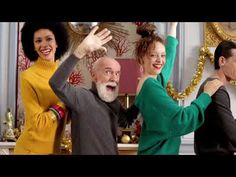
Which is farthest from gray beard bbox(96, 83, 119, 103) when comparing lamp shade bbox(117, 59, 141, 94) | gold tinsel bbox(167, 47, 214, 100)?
gold tinsel bbox(167, 47, 214, 100)

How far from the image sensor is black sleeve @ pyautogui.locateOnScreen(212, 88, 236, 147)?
1475 mm

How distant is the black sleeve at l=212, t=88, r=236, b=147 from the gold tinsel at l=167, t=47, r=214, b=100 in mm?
1237

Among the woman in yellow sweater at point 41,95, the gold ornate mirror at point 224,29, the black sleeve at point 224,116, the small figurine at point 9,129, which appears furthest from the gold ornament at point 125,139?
the black sleeve at point 224,116

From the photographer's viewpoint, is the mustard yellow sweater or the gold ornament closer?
the mustard yellow sweater

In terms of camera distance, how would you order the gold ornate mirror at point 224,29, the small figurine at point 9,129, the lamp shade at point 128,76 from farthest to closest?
the gold ornate mirror at point 224,29, the small figurine at point 9,129, the lamp shade at point 128,76

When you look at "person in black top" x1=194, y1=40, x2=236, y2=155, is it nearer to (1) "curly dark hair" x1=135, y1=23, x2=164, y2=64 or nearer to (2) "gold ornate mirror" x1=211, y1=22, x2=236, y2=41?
(1) "curly dark hair" x1=135, y1=23, x2=164, y2=64

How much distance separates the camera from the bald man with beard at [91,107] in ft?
4.84

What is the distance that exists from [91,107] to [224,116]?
422 mm

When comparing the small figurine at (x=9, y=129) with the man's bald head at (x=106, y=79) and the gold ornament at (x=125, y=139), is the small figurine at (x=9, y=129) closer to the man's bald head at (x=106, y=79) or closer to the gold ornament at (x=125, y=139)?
the gold ornament at (x=125, y=139)

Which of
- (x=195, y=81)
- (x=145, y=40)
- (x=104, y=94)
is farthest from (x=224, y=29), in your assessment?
(x=104, y=94)
